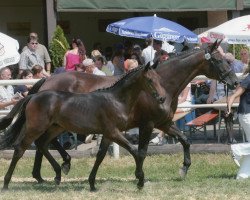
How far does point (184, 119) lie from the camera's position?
1390 centimetres

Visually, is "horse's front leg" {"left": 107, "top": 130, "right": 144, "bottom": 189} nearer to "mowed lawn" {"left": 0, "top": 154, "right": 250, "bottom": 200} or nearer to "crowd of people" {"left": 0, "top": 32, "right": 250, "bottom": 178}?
"mowed lawn" {"left": 0, "top": 154, "right": 250, "bottom": 200}

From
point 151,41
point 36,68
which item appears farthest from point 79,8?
point 36,68

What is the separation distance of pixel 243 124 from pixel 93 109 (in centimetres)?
228

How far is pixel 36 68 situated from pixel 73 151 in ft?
6.37

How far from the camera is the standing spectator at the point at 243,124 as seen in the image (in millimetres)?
10516

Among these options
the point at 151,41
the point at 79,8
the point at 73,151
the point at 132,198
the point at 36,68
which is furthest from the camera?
the point at 79,8

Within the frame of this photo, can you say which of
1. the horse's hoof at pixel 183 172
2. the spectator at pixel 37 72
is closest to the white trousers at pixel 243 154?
the horse's hoof at pixel 183 172

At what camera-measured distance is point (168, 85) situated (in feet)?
34.6

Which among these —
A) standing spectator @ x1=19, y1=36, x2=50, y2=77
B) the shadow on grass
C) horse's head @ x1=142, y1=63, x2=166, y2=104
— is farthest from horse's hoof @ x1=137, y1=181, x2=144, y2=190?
standing spectator @ x1=19, y1=36, x2=50, y2=77

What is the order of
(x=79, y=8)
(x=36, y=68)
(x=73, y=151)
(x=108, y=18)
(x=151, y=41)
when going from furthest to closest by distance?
(x=108, y=18), (x=79, y=8), (x=151, y=41), (x=36, y=68), (x=73, y=151)

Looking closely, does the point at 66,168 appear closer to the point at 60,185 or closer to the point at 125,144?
the point at 60,185

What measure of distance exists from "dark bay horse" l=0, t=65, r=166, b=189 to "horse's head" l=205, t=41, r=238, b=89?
1229 mm

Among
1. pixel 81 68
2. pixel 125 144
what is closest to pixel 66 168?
pixel 125 144

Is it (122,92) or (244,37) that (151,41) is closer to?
(244,37)
